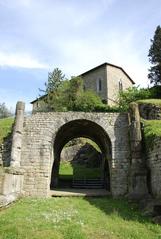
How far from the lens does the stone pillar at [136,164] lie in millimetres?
13750

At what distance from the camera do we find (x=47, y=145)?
15.7m

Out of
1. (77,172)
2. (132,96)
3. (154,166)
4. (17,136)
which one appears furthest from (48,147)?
(132,96)

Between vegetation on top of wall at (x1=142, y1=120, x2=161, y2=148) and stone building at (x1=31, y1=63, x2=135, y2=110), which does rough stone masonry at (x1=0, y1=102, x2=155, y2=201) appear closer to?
vegetation on top of wall at (x1=142, y1=120, x2=161, y2=148)

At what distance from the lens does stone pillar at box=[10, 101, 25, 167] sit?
15.0 m

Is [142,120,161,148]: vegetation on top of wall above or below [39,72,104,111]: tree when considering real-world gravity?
below

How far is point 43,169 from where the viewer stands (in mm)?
15188

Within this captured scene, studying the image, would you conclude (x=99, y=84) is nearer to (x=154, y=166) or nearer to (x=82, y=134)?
(x=82, y=134)

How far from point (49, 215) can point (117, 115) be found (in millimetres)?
8143

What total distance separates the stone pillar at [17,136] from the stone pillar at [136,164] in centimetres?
604

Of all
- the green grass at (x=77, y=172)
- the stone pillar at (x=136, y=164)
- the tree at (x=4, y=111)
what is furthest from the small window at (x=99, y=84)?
the stone pillar at (x=136, y=164)

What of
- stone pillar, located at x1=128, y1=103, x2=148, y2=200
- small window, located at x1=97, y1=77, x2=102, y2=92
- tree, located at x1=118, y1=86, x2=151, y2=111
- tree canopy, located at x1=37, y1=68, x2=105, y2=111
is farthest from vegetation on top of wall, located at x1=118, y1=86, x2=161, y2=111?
stone pillar, located at x1=128, y1=103, x2=148, y2=200

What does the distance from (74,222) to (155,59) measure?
3207 cm

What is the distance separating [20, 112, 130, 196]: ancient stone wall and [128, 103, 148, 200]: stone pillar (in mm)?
817

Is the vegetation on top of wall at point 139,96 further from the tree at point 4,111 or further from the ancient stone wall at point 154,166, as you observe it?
the tree at point 4,111
